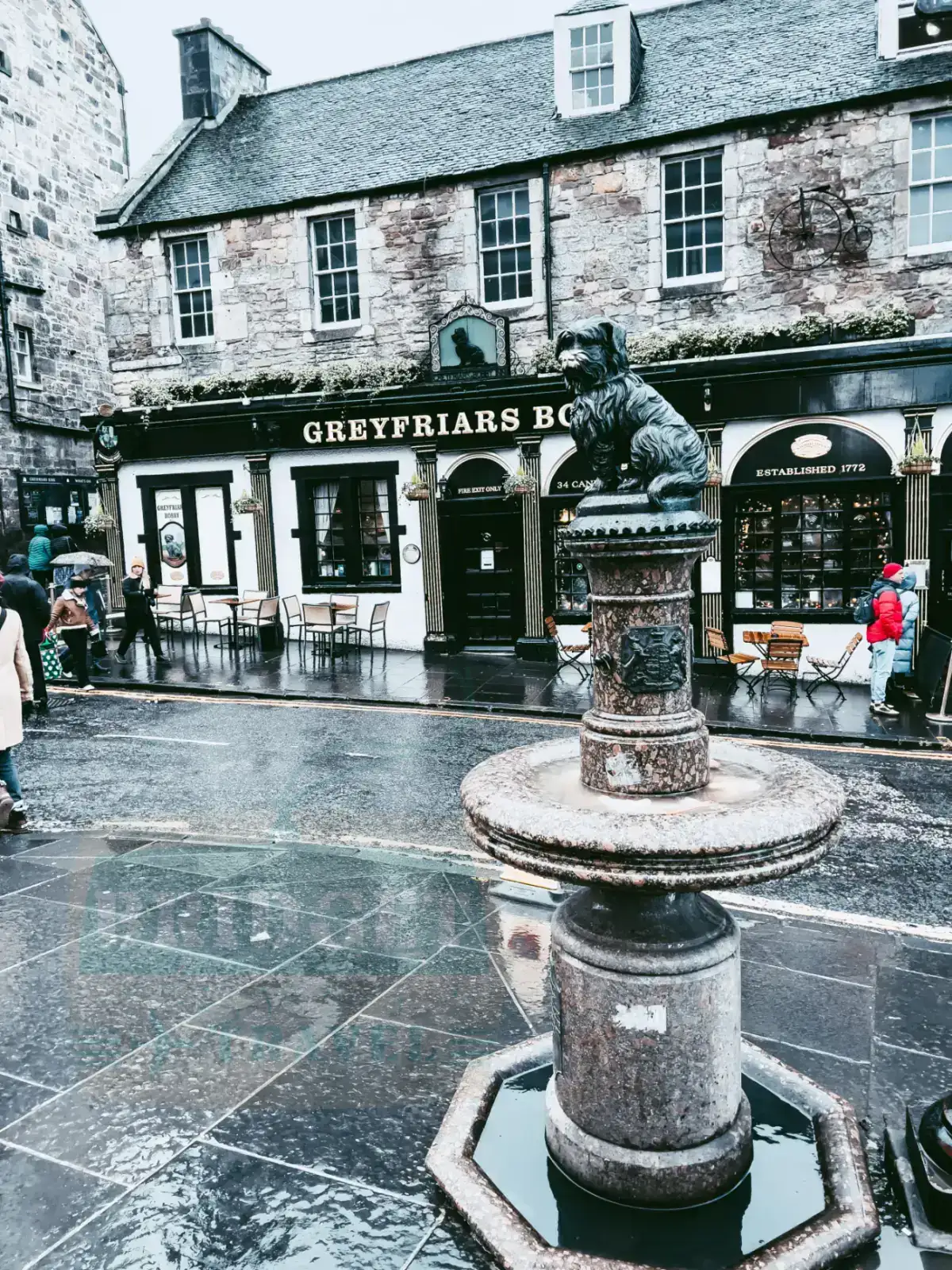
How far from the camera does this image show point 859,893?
6074mm

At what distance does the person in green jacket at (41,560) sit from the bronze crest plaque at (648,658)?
56.3 feet

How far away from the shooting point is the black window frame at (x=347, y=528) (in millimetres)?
17172

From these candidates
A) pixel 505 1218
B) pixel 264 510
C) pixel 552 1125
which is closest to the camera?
pixel 505 1218

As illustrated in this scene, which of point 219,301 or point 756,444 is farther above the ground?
point 219,301

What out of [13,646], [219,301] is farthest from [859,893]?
[219,301]

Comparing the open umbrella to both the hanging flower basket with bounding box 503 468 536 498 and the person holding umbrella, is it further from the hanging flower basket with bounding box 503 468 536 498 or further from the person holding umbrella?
the hanging flower basket with bounding box 503 468 536 498

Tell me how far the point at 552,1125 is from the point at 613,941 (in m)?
0.83

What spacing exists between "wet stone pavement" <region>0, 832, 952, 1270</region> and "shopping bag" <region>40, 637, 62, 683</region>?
25.3 ft

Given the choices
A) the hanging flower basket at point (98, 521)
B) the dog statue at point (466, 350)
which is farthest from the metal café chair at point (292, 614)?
the dog statue at point (466, 350)

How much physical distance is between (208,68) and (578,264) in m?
10.6

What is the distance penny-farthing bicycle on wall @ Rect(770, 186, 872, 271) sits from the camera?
14.2 metres

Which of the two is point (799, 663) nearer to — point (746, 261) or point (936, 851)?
point (746, 261)

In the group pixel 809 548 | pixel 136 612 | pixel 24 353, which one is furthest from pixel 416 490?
pixel 24 353

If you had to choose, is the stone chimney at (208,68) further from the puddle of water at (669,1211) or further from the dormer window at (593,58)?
the puddle of water at (669,1211)
